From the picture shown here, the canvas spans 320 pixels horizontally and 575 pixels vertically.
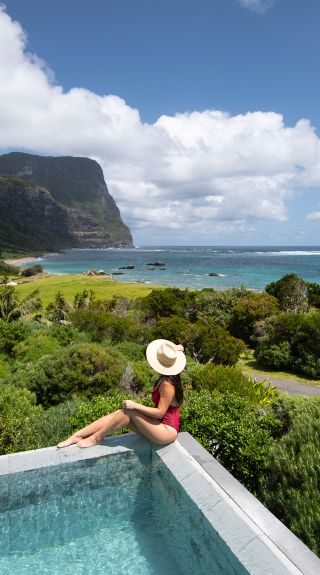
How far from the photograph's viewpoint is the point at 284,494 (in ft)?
19.8

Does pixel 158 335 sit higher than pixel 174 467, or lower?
lower

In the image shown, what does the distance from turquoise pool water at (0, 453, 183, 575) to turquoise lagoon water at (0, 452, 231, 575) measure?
1 centimetres

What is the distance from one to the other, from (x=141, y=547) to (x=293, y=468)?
2.32m

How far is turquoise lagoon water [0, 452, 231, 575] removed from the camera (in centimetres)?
542

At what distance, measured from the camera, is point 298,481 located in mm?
5961

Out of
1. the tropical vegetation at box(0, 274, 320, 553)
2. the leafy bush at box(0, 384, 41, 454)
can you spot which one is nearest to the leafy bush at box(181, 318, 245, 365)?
the tropical vegetation at box(0, 274, 320, 553)

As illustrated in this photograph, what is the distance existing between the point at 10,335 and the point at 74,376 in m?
7.87

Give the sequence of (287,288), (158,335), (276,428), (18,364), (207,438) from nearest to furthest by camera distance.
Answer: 1. (207,438)
2. (276,428)
3. (18,364)
4. (158,335)
5. (287,288)

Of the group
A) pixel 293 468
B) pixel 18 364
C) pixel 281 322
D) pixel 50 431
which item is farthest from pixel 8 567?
pixel 281 322

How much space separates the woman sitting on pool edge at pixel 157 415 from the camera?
638 cm

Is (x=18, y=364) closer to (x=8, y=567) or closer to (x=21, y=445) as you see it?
(x=21, y=445)

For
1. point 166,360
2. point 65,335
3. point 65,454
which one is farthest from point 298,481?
point 65,335

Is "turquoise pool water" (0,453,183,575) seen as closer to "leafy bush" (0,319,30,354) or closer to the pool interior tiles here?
the pool interior tiles

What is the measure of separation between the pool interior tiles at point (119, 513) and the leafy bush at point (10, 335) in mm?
12738
